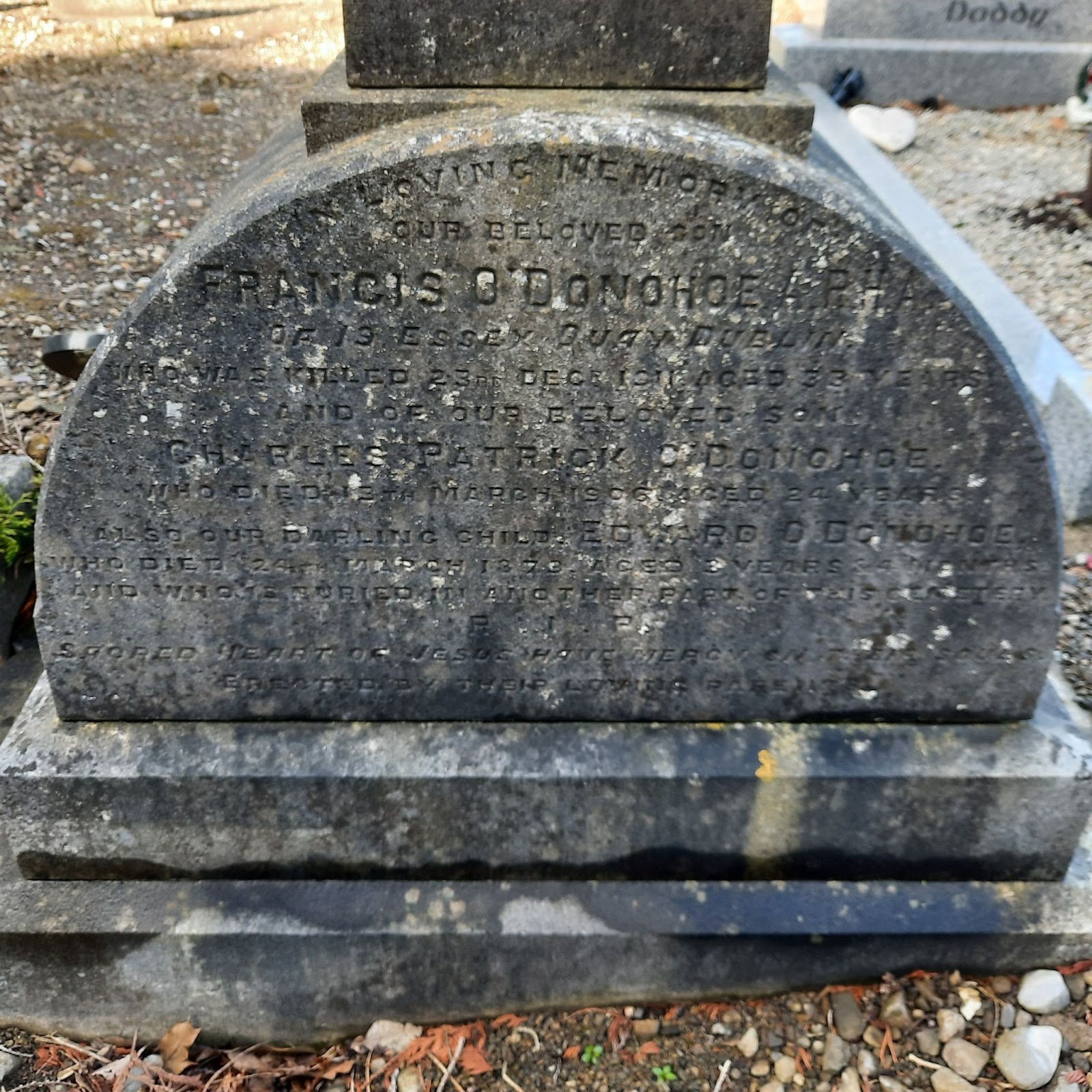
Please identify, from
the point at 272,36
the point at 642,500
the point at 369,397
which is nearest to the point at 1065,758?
the point at 642,500

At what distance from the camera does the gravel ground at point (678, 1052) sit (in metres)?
2.23

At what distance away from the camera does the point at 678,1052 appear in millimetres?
2318

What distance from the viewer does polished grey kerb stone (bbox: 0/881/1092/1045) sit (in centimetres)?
228

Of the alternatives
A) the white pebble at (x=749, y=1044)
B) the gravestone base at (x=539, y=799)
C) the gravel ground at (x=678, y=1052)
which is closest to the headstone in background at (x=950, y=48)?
the gravestone base at (x=539, y=799)

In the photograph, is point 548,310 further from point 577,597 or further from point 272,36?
point 272,36

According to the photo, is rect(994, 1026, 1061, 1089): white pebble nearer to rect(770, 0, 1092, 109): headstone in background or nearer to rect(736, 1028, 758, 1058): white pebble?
rect(736, 1028, 758, 1058): white pebble

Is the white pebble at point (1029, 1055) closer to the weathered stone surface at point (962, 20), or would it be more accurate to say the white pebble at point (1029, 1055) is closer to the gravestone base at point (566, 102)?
the gravestone base at point (566, 102)

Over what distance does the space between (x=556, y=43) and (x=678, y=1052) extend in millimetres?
2199

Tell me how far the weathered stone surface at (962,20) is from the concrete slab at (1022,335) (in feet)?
9.42

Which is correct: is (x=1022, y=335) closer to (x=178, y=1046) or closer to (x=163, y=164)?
(x=178, y=1046)

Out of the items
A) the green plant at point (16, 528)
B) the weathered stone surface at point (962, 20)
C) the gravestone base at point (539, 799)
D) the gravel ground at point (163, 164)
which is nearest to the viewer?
the gravestone base at point (539, 799)

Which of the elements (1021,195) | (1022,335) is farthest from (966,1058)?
(1021,195)

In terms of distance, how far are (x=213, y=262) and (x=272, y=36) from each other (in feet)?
29.4

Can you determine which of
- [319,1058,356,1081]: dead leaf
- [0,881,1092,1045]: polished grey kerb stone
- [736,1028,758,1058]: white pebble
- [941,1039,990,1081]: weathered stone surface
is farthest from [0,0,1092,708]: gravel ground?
[319,1058,356,1081]: dead leaf
